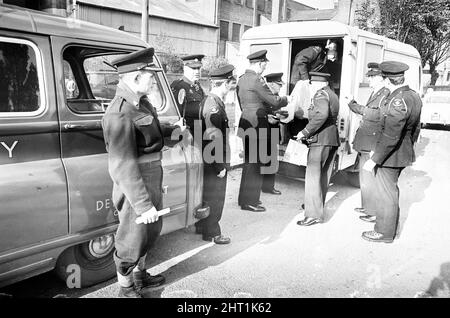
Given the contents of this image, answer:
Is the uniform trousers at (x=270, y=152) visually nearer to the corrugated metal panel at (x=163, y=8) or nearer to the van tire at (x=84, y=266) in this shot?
the van tire at (x=84, y=266)

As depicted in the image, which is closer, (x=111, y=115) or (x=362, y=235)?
(x=111, y=115)

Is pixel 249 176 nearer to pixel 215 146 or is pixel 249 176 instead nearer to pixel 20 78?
pixel 215 146

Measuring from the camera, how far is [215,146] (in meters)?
4.21

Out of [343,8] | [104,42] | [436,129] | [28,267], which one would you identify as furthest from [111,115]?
[343,8]

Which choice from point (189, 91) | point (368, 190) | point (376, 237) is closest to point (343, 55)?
point (368, 190)

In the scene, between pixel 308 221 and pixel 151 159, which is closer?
pixel 151 159

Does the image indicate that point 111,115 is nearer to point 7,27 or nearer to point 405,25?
point 7,27

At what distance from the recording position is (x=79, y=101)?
3.74 meters

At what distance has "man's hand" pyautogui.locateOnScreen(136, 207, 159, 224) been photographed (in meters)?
2.77

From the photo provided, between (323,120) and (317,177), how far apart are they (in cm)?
70

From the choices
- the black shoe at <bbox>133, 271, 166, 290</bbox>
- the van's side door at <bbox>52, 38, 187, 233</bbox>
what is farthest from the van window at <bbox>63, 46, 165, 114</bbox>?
the black shoe at <bbox>133, 271, 166, 290</bbox>

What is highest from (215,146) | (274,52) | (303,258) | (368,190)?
(274,52)

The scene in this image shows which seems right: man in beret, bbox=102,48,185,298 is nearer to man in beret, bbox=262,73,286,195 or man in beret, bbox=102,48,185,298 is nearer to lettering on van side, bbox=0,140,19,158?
lettering on van side, bbox=0,140,19,158
